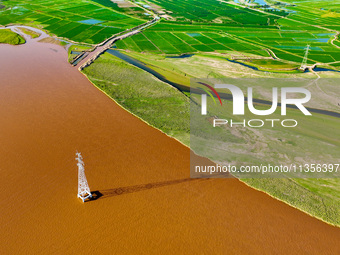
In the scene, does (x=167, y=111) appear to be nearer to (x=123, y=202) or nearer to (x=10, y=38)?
(x=123, y=202)

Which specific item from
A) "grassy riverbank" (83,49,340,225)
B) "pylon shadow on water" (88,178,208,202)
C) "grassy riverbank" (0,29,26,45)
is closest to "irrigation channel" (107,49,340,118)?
"grassy riverbank" (83,49,340,225)

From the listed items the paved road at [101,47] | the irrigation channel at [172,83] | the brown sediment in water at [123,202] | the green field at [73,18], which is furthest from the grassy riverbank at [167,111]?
the green field at [73,18]

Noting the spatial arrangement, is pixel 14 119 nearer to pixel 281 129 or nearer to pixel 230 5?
pixel 281 129

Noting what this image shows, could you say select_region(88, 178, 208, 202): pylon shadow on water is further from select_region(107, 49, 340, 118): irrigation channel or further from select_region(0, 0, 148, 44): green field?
select_region(0, 0, 148, 44): green field

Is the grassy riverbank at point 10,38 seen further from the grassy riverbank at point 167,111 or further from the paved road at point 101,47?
the grassy riverbank at point 167,111

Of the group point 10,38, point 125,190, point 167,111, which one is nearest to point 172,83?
point 167,111

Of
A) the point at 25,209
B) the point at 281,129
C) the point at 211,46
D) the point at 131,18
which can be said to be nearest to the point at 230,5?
the point at 131,18
